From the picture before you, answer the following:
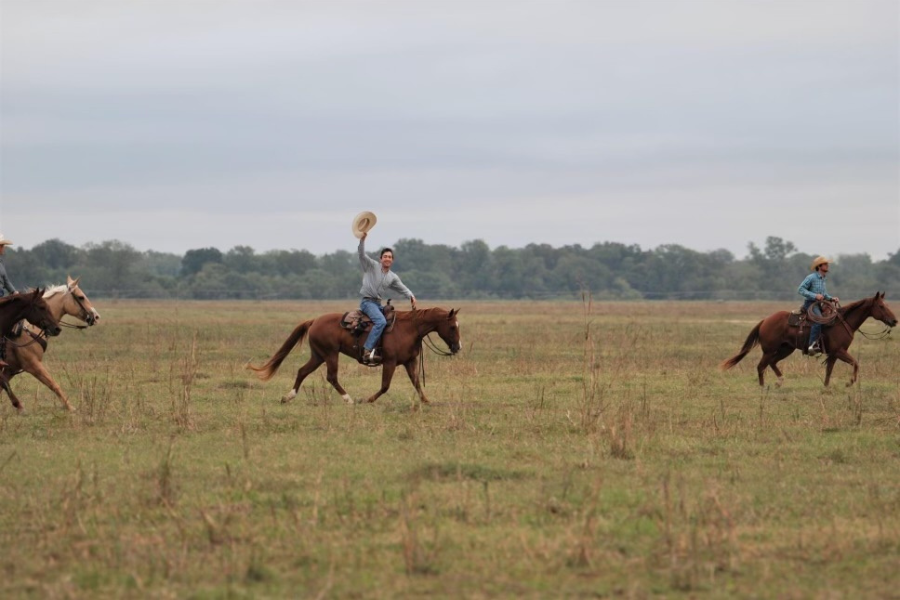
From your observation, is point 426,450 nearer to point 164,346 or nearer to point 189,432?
point 189,432

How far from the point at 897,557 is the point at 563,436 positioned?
5.33 metres

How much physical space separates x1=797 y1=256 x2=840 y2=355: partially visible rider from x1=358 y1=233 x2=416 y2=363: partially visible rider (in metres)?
7.05

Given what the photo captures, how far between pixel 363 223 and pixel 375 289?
937mm

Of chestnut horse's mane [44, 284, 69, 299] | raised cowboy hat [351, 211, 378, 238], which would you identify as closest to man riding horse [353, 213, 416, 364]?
raised cowboy hat [351, 211, 378, 238]

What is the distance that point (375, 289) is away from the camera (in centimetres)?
1627

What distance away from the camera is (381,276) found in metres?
16.2

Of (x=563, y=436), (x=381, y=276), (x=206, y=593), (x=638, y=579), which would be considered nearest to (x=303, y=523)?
(x=206, y=593)

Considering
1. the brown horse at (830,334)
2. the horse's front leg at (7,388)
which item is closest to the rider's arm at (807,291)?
the brown horse at (830,334)

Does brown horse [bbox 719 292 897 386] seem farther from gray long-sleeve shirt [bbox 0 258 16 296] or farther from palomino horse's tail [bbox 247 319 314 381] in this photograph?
gray long-sleeve shirt [bbox 0 258 16 296]

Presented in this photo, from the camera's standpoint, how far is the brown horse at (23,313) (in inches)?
582

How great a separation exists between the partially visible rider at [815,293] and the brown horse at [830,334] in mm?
119

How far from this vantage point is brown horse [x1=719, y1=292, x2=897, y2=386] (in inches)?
747

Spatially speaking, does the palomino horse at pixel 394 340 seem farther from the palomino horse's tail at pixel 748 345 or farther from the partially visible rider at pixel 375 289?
the palomino horse's tail at pixel 748 345

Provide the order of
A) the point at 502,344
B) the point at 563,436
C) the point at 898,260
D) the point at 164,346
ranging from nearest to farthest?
the point at 563,436
the point at 164,346
the point at 502,344
the point at 898,260
